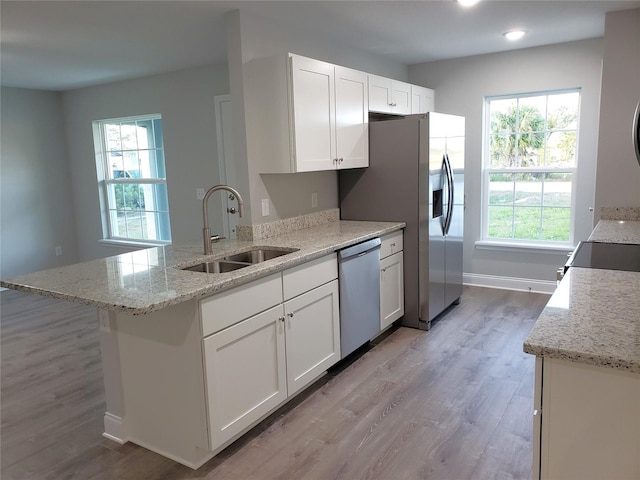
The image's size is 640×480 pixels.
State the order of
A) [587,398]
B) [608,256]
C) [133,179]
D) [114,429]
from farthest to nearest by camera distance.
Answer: [133,179] → [114,429] → [608,256] → [587,398]

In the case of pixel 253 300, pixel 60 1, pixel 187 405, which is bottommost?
pixel 187 405

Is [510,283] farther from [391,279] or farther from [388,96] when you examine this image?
[388,96]

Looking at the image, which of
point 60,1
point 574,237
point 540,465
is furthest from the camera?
point 574,237

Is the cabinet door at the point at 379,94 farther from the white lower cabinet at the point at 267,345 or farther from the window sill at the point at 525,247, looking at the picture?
the window sill at the point at 525,247

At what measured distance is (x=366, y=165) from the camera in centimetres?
394

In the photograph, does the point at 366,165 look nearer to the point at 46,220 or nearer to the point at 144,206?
the point at 144,206

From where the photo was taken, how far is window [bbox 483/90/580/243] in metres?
4.56

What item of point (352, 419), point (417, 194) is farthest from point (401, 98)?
point (352, 419)

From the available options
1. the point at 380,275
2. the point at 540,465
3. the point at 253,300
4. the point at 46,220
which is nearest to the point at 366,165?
the point at 380,275

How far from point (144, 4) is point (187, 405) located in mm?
2261

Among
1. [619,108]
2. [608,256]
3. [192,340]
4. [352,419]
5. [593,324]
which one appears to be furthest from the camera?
[619,108]

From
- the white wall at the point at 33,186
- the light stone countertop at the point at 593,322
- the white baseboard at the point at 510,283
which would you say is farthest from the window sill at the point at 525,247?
the white wall at the point at 33,186

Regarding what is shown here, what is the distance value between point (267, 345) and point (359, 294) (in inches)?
39.3

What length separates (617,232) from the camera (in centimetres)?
292
